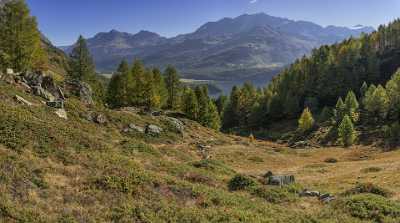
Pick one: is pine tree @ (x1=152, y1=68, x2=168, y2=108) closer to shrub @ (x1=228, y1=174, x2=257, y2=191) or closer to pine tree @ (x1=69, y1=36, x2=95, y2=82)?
pine tree @ (x1=69, y1=36, x2=95, y2=82)

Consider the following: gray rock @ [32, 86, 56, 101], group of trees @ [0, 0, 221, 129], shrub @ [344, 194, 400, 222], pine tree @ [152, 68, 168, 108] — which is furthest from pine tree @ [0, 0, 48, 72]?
shrub @ [344, 194, 400, 222]

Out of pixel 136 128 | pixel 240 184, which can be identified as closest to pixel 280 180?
pixel 240 184

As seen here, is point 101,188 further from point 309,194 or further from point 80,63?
point 80,63

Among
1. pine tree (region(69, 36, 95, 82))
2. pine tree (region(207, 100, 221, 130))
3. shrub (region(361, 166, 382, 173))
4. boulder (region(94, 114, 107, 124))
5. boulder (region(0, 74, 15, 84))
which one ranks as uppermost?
pine tree (region(69, 36, 95, 82))

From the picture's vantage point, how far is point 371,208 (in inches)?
674

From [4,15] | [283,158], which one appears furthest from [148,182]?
[4,15]

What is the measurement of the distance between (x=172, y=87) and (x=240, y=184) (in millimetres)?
→ 59405

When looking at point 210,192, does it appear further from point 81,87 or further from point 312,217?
point 81,87

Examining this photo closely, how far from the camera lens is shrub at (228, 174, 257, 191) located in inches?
838

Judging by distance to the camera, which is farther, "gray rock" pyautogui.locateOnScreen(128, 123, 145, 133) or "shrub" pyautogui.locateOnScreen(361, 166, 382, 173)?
"gray rock" pyautogui.locateOnScreen(128, 123, 145, 133)

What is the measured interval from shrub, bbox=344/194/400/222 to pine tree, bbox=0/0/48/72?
44.3m

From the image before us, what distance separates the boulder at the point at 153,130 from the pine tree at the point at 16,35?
20.2m

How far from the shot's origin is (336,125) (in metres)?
86.2

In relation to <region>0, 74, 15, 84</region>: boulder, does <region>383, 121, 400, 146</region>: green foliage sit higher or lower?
lower
